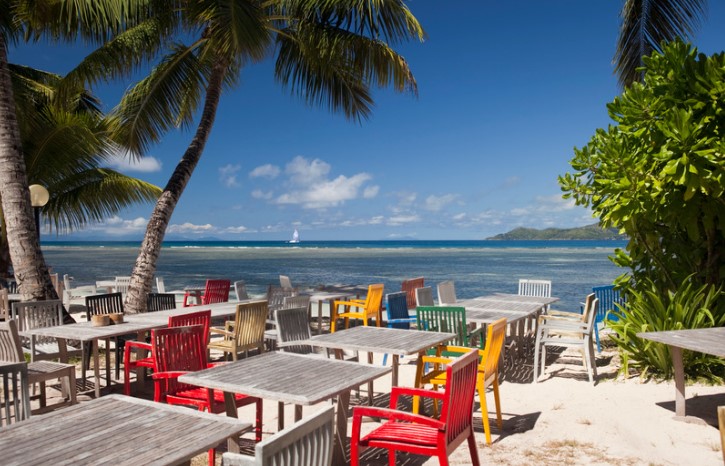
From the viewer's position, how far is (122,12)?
8016 millimetres

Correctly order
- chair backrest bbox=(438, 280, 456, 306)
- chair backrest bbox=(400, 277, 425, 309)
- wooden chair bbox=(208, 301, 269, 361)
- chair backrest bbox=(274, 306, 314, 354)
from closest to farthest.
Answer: chair backrest bbox=(274, 306, 314, 354) → wooden chair bbox=(208, 301, 269, 361) → chair backrest bbox=(438, 280, 456, 306) → chair backrest bbox=(400, 277, 425, 309)

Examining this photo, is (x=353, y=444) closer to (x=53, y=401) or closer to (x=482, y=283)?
(x=53, y=401)

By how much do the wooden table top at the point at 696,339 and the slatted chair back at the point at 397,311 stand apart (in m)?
2.69

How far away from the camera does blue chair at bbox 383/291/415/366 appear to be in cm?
635

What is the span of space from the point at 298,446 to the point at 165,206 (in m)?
7.23

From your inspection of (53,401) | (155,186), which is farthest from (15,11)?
(53,401)

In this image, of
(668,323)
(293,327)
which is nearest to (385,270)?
(668,323)

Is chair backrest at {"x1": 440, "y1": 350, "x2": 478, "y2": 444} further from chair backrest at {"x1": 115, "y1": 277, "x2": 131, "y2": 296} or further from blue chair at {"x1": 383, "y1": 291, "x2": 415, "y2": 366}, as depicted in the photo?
chair backrest at {"x1": 115, "y1": 277, "x2": 131, "y2": 296}

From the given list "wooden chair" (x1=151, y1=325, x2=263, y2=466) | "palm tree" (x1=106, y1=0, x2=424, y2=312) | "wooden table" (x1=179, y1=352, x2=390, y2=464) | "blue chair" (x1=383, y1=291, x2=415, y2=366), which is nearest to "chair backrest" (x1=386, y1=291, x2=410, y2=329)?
"blue chair" (x1=383, y1=291, x2=415, y2=366)

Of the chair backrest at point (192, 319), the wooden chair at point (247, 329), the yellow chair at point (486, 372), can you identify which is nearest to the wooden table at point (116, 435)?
the yellow chair at point (486, 372)

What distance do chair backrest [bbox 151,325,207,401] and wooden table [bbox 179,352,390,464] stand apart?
498 millimetres

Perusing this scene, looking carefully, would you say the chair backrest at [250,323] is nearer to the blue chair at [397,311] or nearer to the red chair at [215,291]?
the blue chair at [397,311]

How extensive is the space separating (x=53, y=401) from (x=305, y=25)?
22.5 feet

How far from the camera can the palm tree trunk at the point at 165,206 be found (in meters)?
7.98
